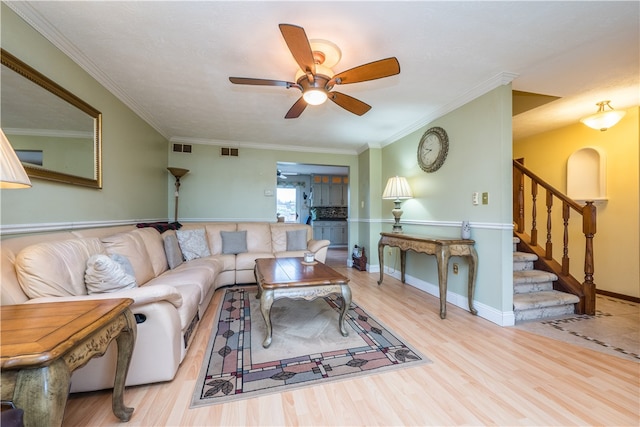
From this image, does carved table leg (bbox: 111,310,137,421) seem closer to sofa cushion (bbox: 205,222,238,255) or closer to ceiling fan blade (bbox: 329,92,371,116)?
ceiling fan blade (bbox: 329,92,371,116)

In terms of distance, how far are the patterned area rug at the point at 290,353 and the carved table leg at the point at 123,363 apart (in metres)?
0.33

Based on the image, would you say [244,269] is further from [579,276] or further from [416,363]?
[579,276]

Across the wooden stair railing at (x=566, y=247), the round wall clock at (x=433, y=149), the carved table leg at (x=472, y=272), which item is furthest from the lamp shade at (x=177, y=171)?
the wooden stair railing at (x=566, y=247)

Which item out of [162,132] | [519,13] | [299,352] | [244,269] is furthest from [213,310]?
[519,13]

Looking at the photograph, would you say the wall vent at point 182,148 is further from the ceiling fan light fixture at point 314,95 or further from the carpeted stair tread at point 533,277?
the carpeted stair tread at point 533,277

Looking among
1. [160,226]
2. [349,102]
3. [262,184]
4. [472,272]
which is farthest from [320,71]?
[262,184]

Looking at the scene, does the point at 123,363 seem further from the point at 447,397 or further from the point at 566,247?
the point at 566,247

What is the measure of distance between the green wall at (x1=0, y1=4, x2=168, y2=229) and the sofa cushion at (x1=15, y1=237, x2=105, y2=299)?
318mm

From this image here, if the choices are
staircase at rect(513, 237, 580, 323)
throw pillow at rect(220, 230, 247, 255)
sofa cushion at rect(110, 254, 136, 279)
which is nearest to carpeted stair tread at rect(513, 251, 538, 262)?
staircase at rect(513, 237, 580, 323)

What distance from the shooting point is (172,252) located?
9.76 feet

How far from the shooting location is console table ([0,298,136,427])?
71 cm

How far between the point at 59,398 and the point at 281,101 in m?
2.88

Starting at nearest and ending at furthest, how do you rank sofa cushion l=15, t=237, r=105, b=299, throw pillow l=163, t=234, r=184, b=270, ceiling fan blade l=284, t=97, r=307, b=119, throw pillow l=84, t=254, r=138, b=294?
1. sofa cushion l=15, t=237, r=105, b=299
2. throw pillow l=84, t=254, r=138, b=294
3. ceiling fan blade l=284, t=97, r=307, b=119
4. throw pillow l=163, t=234, r=184, b=270

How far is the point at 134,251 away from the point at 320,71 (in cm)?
226
